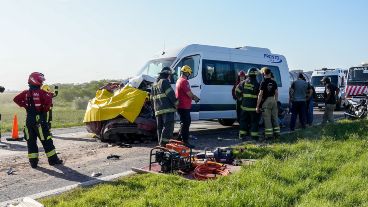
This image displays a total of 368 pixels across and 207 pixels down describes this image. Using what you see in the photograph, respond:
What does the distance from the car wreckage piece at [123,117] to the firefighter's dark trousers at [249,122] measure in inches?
90.0

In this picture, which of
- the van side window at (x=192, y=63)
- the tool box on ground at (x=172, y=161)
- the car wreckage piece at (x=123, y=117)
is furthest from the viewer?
the van side window at (x=192, y=63)

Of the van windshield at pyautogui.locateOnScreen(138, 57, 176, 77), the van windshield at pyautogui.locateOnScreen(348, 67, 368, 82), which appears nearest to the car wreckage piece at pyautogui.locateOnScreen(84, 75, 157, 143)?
the van windshield at pyautogui.locateOnScreen(138, 57, 176, 77)

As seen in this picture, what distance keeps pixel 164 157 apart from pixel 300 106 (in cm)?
707

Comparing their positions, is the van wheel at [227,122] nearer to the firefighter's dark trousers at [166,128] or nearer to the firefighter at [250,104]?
the firefighter at [250,104]

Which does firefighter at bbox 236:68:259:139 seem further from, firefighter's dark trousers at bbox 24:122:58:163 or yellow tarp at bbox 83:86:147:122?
firefighter's dark trousers at bbox 24:122:58:163

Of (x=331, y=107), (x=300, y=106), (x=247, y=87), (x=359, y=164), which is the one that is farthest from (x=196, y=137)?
(x=359, y=164)

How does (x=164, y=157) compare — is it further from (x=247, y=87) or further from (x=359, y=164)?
(x=247, y=87)

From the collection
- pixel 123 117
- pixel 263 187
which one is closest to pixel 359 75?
pixel 123 117

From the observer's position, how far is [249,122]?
10.5m

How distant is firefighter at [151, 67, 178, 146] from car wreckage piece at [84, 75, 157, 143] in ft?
4.54

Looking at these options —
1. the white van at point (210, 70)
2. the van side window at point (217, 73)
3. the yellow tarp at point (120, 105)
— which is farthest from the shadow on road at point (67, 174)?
the van side window at point (217, 73)

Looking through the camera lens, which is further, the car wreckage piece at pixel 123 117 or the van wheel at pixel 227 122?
the van wheel at pixel 227 122

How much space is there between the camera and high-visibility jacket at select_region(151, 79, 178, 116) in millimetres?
8820

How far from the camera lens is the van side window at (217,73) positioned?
1199cm
